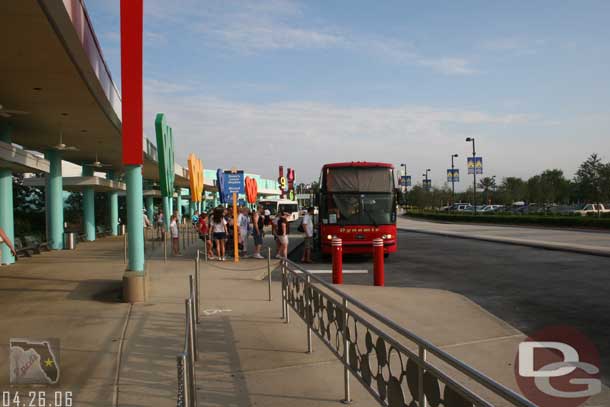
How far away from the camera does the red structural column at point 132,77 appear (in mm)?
9742

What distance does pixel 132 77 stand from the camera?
9875 millimetres

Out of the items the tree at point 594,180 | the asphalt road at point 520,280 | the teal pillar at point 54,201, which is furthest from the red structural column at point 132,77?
the tree at point 594,180

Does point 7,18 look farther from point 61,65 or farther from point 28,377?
point 28,377

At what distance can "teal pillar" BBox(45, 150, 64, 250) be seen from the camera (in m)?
21.6

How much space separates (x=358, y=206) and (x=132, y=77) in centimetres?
974

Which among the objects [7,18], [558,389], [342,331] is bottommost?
[558,389]

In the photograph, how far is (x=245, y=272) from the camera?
48.5 feet

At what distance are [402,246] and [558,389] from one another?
1884cm


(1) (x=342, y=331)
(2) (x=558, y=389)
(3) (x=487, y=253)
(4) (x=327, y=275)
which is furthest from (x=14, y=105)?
(3) (x=487, y=253)

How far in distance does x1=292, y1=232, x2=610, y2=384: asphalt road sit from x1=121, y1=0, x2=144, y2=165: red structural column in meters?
6.44

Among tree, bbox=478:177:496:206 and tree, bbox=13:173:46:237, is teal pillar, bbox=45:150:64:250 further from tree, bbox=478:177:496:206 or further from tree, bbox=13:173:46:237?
tree, bbox=478:177:496:206

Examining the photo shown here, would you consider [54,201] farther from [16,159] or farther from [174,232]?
[16,159]

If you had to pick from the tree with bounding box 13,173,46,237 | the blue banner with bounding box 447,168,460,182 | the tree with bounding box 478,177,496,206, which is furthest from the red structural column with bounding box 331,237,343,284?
the tree with bounding box 478,177,496,206

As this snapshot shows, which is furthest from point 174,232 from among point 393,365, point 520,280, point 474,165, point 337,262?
point 474,165
